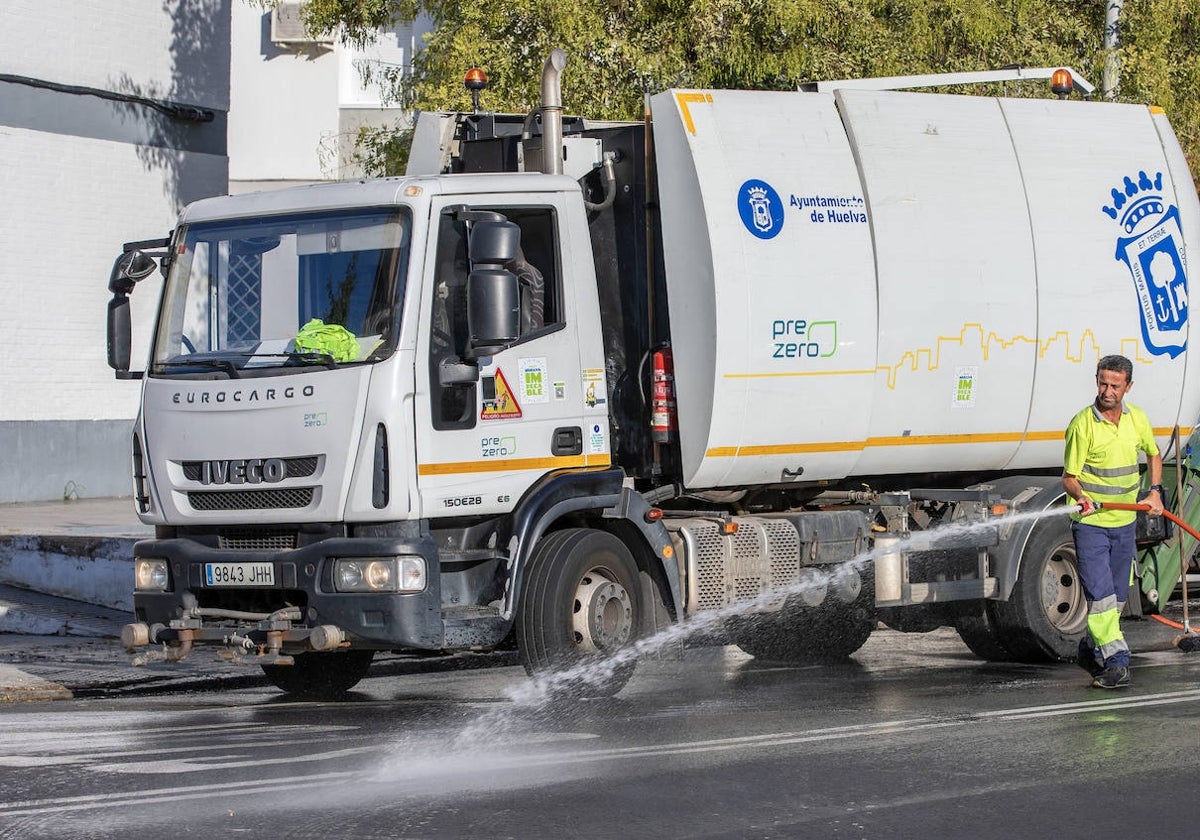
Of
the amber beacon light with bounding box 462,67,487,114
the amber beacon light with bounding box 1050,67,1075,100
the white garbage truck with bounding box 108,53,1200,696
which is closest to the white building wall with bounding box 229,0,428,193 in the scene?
the amber beacon light with bounding box 462,67,487,114

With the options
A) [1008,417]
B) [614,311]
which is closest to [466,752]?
[614,311]

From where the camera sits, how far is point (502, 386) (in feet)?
31.0

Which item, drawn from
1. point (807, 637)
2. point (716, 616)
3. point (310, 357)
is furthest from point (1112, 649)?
point (310, 357)

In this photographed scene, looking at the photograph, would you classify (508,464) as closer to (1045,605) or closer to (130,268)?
(130,268)

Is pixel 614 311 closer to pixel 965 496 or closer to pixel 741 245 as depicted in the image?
pixel 741 245

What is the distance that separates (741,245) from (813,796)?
3.96 m

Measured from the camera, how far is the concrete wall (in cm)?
2014

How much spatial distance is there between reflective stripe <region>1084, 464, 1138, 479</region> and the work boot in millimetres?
1052

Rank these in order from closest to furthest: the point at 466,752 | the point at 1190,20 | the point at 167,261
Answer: the point at 466,752, the point at 167,261, the point at 1190,20

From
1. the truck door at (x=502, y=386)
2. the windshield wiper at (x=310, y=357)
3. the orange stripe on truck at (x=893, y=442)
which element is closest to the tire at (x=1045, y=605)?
the orange stripe on truck at (x=893, y=442)

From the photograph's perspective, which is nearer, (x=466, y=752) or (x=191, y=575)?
(x=466, y=752)

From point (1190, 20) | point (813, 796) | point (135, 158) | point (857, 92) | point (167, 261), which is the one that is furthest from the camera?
point (135, 158)

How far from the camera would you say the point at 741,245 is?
10141 mm

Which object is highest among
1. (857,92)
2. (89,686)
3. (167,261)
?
(857,92)
